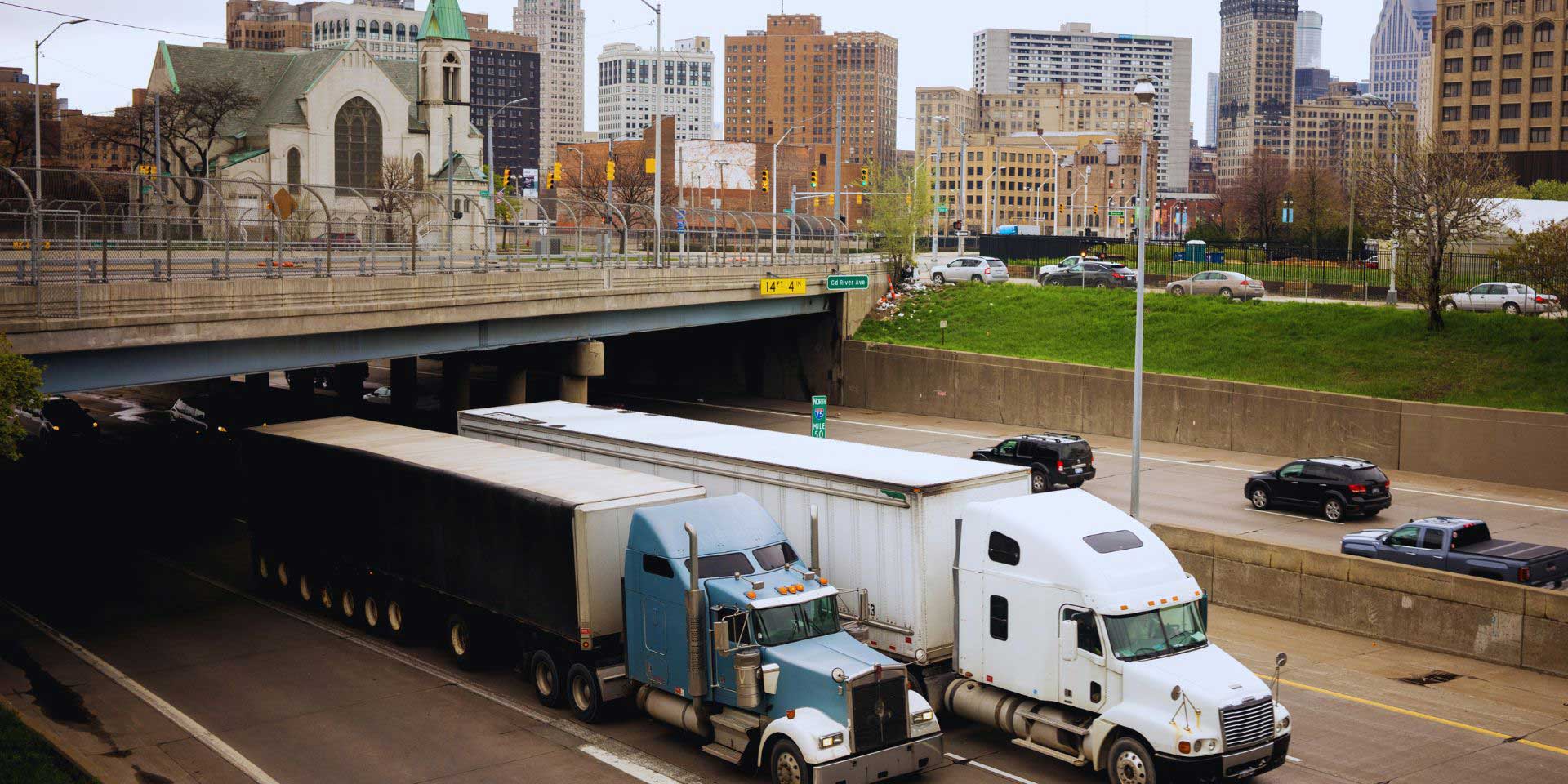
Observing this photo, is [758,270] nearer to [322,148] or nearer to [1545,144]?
[322,148]

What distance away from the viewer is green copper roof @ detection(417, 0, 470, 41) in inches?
3797

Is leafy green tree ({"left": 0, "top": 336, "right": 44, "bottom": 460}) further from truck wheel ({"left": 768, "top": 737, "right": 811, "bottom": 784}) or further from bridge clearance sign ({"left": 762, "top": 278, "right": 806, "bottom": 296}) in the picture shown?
bridge clearance sign ({"left": 762, "top": 278, "right": 806, "bottom": 296})

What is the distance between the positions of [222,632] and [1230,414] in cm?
3199

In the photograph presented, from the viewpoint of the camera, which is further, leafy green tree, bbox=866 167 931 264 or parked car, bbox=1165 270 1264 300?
leafy green tree, bbox=866 167 931 264

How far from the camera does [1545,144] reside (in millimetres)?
116250

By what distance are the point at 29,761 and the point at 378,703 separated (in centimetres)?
470

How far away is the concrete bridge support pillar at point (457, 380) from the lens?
144 ft

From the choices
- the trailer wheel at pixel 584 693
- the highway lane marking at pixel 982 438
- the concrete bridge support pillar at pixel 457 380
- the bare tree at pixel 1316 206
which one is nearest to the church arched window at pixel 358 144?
the highway lane marking at pixel 982 438

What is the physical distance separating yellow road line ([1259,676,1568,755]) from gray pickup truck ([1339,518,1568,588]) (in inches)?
199

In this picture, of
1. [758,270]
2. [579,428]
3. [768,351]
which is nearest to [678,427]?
[579,428]

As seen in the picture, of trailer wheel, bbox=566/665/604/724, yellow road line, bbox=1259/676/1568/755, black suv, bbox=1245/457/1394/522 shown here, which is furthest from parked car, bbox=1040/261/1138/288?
trailer wheel, bbox=566/665/604/724

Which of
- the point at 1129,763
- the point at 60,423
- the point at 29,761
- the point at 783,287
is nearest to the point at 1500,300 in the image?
the point at 783,287

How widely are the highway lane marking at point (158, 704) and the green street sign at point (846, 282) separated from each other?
3379 centimetres

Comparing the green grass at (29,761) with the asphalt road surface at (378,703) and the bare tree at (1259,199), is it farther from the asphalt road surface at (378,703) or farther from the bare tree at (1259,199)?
the bare tree at (1259,199)
